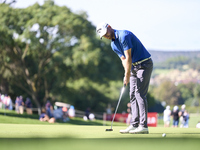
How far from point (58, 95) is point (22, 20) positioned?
468 inches

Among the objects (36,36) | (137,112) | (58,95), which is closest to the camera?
(137,112)

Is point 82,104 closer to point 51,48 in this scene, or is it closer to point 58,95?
point 58,95

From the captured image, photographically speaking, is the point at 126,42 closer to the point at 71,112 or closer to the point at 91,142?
the point at 91,142

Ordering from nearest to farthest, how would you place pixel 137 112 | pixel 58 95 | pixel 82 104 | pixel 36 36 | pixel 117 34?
pixel 117 34 → pixel 137 112 → pixel 36 36 → pixel 58 95 → pixel 82 104

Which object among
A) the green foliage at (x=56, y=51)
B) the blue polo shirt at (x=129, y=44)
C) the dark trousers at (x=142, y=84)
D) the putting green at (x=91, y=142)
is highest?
the green foliage at (x=56, y=51)

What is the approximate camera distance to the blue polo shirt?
22.2 feet

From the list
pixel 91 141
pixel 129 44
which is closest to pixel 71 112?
pixel 129 44

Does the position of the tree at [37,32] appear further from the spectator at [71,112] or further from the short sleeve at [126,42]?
the short sleeve at [126,42]

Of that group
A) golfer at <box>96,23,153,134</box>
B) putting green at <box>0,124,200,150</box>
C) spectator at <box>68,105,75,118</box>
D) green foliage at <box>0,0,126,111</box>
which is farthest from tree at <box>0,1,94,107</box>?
putting green at <box>0,124,200,150</box>

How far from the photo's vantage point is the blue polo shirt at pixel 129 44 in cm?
678

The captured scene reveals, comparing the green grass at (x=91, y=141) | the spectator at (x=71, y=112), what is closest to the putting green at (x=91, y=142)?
the green grass at (x=91, y=141)

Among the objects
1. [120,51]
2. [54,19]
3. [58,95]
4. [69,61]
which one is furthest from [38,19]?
[120,51]

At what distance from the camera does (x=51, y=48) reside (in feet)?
A: 136

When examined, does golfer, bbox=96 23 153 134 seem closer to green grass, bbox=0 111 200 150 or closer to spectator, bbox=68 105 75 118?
green grass, bbox=0 111 200 150
